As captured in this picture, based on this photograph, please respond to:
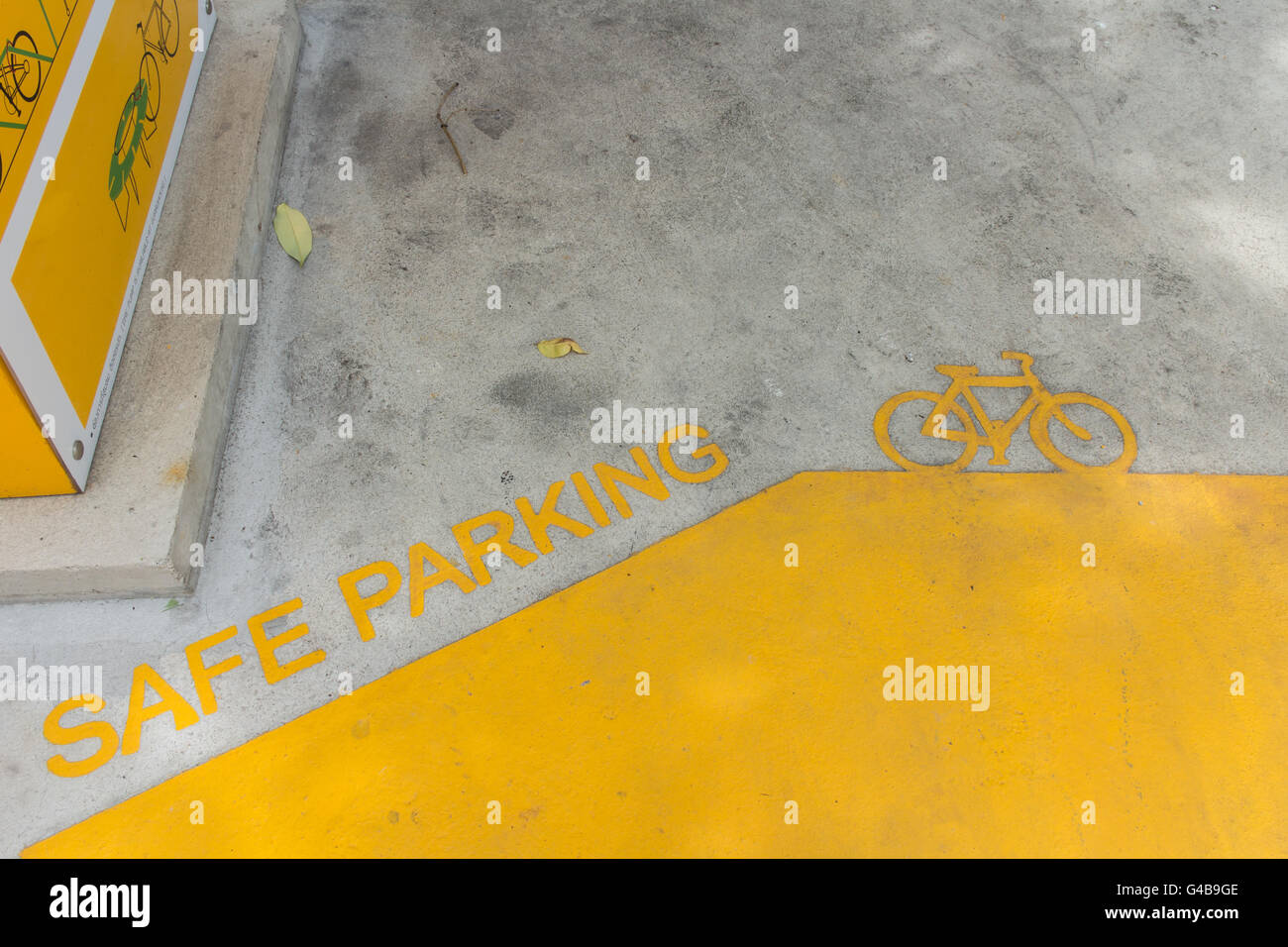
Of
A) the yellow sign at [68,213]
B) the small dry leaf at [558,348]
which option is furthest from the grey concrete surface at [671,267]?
the yellow sign at [68,213]

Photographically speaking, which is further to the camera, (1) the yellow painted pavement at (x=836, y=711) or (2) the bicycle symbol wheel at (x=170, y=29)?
(2) the bicycle symbol wheel at (x=170, y=29)

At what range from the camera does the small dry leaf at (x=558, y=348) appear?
14.4ft

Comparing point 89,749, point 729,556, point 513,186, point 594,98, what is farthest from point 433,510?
point 594,98

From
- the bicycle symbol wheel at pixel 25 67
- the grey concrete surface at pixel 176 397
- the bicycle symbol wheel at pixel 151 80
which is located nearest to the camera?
the bicycle symbol wheel at pixel 25 67

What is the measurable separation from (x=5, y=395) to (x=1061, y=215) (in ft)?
15.6

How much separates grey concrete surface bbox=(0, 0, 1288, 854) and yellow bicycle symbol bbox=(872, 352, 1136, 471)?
0.08 meters

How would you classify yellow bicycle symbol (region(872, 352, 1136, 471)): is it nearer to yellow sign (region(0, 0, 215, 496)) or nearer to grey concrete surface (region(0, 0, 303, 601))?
grey concrete surface (region(0, 0, 303, 601))

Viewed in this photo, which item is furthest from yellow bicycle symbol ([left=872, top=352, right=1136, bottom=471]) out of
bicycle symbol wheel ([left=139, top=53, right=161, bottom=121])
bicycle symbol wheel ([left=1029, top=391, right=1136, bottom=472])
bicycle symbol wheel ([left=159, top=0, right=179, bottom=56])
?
bicycle symbol wheel ([left=159, top=0, right=179, bottom=56])

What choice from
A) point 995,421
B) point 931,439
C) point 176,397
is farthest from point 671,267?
point 176,397

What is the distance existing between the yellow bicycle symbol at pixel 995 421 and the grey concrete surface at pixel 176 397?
279 centimetres

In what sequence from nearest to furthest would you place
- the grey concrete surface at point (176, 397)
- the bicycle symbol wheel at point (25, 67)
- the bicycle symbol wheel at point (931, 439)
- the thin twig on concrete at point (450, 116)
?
the bicycle symbol wheel at point (25, 67), the grey concrete surface at point (176, 397), the bicycle symbol wheel at point (931, 439), the thin twig on concrete at point (450, 116)

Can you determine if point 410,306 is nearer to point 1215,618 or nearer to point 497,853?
point 497,853

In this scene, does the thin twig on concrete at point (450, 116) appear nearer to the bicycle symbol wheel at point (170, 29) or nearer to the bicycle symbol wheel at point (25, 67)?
the bicycle symbol wheel at point (170, 29)

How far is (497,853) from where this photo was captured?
3.06m
